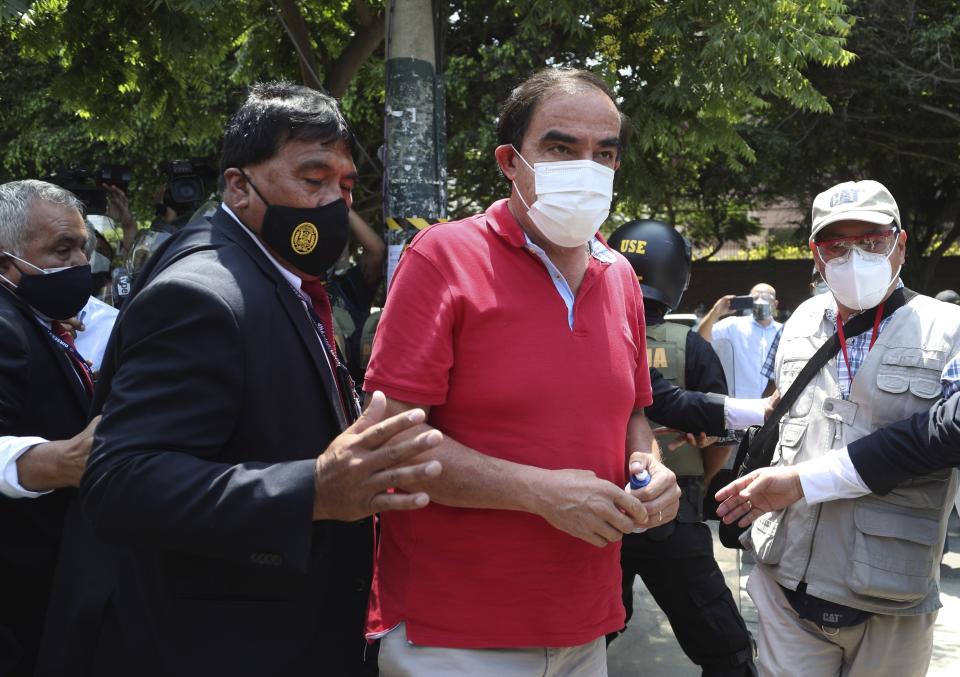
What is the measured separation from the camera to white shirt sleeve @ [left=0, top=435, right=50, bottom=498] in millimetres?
2289

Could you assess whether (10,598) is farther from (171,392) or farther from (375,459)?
(375,459)

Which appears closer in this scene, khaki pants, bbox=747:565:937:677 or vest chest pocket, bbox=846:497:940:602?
vest chest pocket, bbox=846:497:940:602

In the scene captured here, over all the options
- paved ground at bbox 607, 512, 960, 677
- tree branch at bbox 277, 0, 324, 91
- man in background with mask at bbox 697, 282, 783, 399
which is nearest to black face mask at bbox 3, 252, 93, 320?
paved ground at bbox 607, 512, 960, 677

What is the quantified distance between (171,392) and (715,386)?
2783 mm

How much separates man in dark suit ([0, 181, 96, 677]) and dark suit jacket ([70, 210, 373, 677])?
23.0 inches

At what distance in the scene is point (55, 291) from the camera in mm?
2701

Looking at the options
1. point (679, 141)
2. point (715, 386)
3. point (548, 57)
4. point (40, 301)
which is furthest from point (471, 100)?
point (40, 301)

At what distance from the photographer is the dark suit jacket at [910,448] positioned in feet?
8.32

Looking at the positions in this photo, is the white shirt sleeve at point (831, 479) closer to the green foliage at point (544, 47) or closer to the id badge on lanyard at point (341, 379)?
the id badge on lanyard at point (341, 379)

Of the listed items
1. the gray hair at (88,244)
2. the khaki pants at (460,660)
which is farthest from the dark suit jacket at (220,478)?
the gray hair at (88,244)

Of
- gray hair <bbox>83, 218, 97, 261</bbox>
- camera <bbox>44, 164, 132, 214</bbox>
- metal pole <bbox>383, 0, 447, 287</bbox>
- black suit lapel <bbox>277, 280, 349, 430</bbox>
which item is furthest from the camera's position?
camera <bbox>44, 164, 132, 214</bbox>

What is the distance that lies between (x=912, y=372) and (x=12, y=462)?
8.37ft

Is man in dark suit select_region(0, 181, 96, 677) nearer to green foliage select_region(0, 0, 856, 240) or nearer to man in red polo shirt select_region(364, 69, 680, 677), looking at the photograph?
man in red polo shirt select_region(364, 69, 680, 677)

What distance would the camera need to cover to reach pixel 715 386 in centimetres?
390
